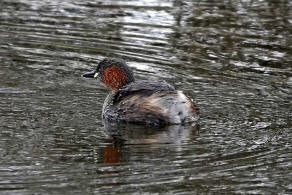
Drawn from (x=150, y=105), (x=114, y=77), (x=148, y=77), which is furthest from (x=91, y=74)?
(x=150, y=105)

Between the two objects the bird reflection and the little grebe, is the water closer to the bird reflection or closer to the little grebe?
the bird reflection

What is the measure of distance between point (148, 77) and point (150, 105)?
1.64 metres

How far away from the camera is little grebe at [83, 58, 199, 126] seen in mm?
8750

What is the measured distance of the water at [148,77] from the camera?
7.07m

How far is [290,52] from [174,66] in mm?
1631

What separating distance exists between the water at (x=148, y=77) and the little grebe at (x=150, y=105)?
0.13 metres

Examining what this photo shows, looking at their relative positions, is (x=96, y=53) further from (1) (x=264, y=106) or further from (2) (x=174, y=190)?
(2) (x=174, y=190)

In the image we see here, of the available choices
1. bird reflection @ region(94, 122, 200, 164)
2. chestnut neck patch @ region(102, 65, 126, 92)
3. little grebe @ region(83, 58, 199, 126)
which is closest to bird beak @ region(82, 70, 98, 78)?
chestnut neck patch @ region(102, 65, 126, 92)

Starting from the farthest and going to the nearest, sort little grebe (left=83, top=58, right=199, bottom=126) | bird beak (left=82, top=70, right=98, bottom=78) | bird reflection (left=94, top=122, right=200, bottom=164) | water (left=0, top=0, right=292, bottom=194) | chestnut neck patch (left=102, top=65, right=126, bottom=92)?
bird beak (left=82, top=70, right=98, bottom=78) → chestnut neck patch (left=102, top=65, right=126, bottom=92) → little grebe (left=83, top=58, right=199, bottom=126) → bird reflection (left=94, top=122, right=200, bottom=164) → water (left=0, top=0, right=292, bottom=194)

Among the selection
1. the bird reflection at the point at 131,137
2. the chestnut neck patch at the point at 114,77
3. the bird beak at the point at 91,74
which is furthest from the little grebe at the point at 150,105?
the bird beak at the point at 91,74

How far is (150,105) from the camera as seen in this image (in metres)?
8.80

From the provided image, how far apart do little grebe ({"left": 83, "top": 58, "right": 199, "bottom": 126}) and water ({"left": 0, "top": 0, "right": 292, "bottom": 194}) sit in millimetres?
127

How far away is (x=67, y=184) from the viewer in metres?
6.80

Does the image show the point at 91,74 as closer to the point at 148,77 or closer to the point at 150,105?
the point at 148,77
